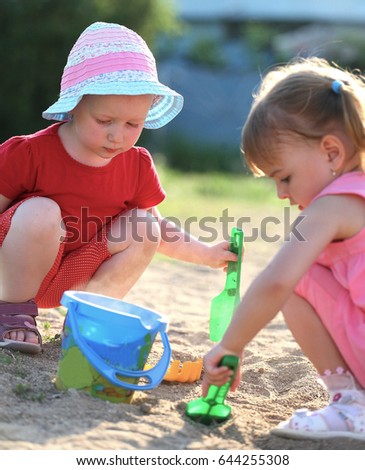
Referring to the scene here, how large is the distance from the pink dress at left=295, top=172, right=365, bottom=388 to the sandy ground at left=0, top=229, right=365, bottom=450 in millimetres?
254

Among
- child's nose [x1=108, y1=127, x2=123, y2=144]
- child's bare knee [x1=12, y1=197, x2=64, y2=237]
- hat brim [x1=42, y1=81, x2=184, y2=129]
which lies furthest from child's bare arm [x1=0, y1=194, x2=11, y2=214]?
child's nose [x1=108, y1=127, x2=123, y2=144]

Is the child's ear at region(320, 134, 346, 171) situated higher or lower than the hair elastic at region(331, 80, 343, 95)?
lower

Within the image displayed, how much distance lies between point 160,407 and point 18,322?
26.9 inches

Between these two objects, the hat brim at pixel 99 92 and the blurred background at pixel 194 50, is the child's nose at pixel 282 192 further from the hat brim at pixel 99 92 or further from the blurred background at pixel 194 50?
the blurred background at pixel 194 50

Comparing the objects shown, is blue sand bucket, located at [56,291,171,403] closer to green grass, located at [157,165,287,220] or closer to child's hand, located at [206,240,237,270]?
child's hand, located at [206,240,237,270]

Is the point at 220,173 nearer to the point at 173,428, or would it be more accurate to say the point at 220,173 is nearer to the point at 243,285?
the point at 243,285

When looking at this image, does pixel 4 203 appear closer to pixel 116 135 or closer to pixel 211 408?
pixel 116 135

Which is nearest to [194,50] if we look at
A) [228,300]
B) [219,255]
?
[219,255]

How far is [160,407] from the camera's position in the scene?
2.22 meters

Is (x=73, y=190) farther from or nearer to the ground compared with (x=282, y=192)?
nearer to the ground

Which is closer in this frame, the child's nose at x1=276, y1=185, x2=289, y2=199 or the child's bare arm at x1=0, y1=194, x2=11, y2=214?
the child's nose at x1=276, y1=185, x2=289, y2=199

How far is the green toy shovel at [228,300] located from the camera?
2.54m

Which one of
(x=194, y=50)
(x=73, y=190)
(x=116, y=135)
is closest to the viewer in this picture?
(x=116, y=135)

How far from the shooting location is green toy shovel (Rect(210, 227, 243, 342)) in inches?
99.9
